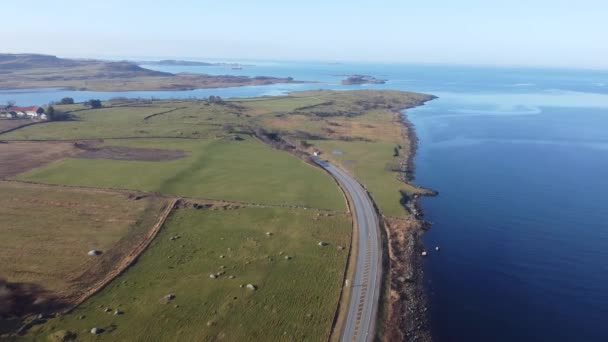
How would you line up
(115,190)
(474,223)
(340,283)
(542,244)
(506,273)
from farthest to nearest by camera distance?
(115,190), (474,223), (542,244), (506,273), (340,283)

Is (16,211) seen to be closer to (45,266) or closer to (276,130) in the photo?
(45,266)

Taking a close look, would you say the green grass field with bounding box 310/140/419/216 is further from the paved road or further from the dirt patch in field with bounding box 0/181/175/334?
the dirt patch in field with bounding box 0/181/175/334

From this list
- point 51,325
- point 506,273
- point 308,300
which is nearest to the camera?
point 51,325

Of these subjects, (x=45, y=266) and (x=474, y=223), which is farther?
(x=474, y=223)

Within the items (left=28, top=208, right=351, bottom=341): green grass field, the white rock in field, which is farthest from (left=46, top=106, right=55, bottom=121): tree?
the white rock in field

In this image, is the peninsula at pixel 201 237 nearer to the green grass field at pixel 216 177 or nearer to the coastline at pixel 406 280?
the coastline at pixel 406 280

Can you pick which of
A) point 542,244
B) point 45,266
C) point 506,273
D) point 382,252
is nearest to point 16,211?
point 45,266
